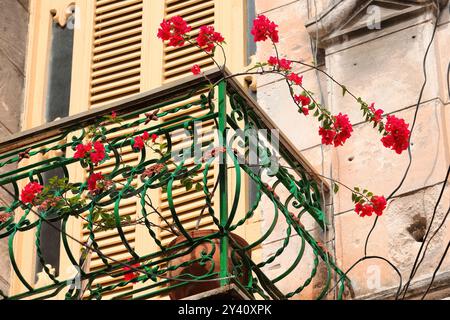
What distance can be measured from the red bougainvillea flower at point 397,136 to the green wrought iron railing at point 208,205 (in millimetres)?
A: 538

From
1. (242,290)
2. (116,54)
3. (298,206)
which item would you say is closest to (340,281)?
(298,206)

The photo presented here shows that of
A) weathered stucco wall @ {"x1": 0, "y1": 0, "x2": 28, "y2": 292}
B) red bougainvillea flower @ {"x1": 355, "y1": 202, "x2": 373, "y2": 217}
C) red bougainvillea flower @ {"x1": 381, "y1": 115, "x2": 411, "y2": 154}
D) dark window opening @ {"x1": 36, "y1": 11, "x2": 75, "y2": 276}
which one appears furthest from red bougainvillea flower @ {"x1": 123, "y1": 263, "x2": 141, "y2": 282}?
weathered stucco wall @ {"x1": 0, "y1": 0, "x2": 28, "y2": 292}

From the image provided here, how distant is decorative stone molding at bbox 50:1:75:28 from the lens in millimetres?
11328

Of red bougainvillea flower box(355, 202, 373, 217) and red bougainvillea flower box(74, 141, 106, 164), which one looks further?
red bougainvillea flower box(355, 202, 373, 217)

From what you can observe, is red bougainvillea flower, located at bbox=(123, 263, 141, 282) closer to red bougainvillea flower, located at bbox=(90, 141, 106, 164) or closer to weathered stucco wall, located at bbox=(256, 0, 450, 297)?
red bougainvillea flower, located at bbox=(90, 141, 106, 164)

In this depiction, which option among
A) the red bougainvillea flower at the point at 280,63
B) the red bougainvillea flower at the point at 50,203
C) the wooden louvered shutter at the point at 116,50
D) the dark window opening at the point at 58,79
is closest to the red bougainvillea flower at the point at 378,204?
the red bougainvillea flower at the point at 280,63

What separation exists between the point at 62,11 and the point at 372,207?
3.33 metres

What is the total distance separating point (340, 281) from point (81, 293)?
1.31 m

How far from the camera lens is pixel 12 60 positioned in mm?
11234

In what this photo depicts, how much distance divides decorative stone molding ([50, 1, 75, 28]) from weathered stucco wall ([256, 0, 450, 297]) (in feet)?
5.99

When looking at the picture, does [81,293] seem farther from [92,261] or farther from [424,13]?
[424,13]

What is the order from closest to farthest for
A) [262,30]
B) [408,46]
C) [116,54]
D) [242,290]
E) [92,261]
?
1. [242,290]
2. [262,30]
3. [408,46]
4. [92,261]
5. [116,54]

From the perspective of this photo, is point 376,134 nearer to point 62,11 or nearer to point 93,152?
point 93,152
